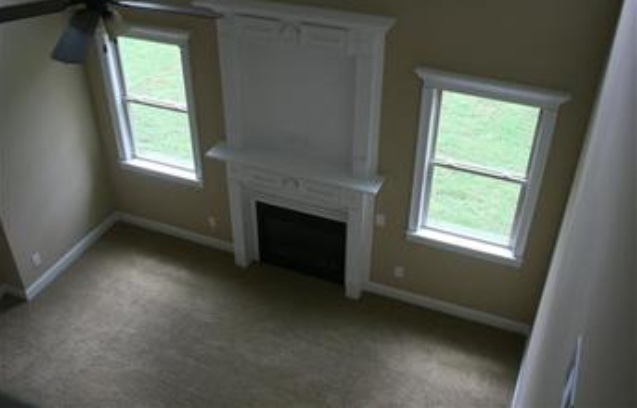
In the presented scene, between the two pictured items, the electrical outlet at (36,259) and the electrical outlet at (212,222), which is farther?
the electrical outlet at (212,222)

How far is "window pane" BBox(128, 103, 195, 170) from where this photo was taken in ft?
20.4

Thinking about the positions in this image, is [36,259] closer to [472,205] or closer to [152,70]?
[152,70]

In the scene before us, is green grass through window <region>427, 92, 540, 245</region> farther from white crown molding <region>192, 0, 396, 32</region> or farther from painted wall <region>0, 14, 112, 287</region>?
painted wall <region>0, 14, 112, 287</region>

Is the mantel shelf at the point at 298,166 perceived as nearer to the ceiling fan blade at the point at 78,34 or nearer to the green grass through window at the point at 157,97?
the green grass through window at the point at 157,97

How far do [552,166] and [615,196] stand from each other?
361cm

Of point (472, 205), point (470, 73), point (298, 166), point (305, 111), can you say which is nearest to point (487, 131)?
point (470, 73)

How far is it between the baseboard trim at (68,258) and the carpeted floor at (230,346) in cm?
9

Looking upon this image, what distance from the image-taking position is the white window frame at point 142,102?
5.59m

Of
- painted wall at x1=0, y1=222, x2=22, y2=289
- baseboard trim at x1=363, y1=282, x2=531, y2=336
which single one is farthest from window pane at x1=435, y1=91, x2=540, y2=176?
painted wall at x1=0, y1=222, x2=22, y2=289

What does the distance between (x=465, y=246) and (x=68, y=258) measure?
13.9 feet

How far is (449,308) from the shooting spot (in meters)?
5.88

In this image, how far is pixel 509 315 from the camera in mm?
5645

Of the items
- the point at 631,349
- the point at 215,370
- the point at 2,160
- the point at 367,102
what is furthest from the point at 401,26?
the point at 631,349

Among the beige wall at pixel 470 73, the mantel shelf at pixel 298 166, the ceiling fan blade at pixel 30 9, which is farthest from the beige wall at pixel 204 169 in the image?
the ceiling fan blade at pixel 30 9
